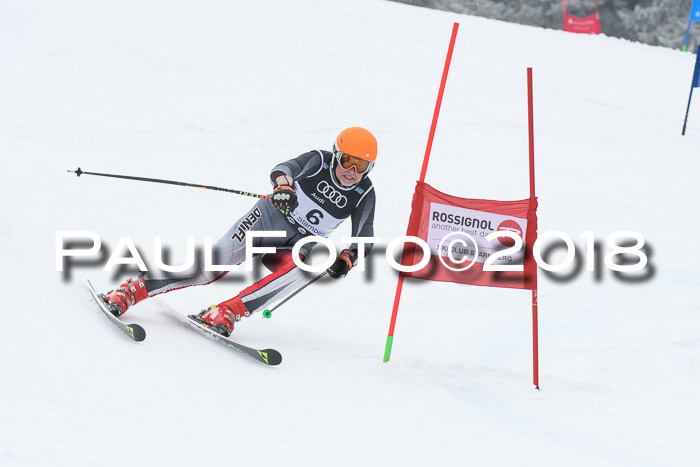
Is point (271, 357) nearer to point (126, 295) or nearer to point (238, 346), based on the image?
point (238, 346)

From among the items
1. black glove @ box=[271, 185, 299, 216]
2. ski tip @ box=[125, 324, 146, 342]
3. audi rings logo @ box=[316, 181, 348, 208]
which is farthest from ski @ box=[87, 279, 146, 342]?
audi rings logo @ box=[316, 181, 348, 208]

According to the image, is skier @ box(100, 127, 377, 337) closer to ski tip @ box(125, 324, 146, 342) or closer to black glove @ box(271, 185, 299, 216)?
black glove @ box(271, 185, 299, 216)

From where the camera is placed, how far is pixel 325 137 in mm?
10930

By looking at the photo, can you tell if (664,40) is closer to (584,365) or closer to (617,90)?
(617,90)

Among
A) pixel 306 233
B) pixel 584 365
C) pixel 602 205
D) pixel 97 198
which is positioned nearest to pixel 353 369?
pixel 306 233

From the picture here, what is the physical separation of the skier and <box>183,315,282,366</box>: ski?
6 cm

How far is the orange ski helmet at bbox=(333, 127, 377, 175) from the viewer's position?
14.8 feet

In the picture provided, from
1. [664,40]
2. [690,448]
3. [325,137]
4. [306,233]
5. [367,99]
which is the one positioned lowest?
[690,448]

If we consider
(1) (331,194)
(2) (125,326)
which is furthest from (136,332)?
(1) (331,194)

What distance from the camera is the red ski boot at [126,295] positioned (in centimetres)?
441

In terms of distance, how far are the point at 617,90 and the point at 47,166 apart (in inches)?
424

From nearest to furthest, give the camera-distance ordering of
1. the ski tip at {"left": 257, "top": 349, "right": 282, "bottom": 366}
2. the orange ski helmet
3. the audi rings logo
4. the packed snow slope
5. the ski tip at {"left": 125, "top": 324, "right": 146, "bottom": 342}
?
1. the packed snow slope
2. the ski tip at {"left": 125, "top": 324, "right": 146, "bottom": 342}
3. the ski tip at {"left": 257, "top": 349, "right": 282, "bottom": 366}
4. the orange ski helmet
5. the audi rings logo

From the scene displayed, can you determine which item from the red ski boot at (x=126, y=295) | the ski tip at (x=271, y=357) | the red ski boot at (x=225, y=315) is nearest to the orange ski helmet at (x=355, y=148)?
the red ski boot at (x=225, y=315)

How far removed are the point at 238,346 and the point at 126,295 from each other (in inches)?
30.7
